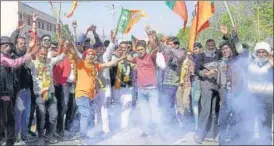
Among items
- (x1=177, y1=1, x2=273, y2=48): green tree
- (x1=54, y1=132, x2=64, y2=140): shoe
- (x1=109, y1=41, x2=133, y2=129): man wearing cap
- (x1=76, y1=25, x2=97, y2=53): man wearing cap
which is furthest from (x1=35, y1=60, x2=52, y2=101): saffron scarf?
(x1=177, y1=1, x2=273, y2=48): green tree

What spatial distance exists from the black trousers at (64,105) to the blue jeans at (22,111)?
0.61m

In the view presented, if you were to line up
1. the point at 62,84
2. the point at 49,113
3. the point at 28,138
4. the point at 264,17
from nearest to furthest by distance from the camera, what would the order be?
the point at 49,113 < the point at 28,138 < the point at 62,84 < the point at 264,17

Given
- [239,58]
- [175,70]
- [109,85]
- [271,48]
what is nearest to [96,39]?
[109,85]

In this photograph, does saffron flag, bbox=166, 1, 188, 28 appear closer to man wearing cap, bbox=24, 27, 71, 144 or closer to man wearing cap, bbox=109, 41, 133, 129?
man wearing cap, bbox=109, 41, 133, 129

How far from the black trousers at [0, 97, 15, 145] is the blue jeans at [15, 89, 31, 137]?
43 cm

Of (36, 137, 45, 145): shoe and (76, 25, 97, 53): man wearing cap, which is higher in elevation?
(76, 25, 97, 53): man wearing cap

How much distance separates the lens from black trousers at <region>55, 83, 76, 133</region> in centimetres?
776

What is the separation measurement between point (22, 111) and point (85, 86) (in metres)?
1.04

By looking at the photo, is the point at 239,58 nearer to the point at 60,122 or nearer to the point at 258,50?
the point at 258,50

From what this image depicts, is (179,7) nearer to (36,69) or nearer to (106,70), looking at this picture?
(106,70)

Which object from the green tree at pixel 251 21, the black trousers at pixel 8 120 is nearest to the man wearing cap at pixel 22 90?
the black trousers at pixel 8 120

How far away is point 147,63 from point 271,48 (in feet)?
A: 6.86

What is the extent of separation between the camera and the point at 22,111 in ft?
23.6

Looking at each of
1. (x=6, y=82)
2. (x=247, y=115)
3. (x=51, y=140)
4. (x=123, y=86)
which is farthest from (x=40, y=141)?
(x=247, y=115)
